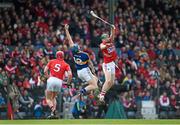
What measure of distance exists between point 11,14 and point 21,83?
5899 millimetres

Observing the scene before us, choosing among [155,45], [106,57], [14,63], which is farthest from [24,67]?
[155,45]

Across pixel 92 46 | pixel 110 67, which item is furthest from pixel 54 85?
pixel 92 46

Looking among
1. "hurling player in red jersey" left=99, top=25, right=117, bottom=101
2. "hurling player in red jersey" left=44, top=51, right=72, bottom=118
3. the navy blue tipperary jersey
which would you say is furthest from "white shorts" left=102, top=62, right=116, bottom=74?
"hurling player in red jersey" left=44, top=51, right=72, bottom=118

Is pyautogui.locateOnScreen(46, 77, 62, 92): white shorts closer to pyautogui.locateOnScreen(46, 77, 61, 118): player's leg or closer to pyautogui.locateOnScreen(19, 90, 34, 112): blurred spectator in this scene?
pyautogui.locateOnScreen(46, 77, 61, 118): player's leg

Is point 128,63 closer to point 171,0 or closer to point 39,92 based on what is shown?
point 39,92

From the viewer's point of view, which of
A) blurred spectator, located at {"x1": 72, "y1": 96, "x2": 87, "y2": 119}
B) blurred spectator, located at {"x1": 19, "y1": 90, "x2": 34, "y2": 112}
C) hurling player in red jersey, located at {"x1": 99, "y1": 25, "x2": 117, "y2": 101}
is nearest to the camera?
hurling player in red jersey, located at {"x1": 99, "y1": 25, "x2": 117, "y2": 101}

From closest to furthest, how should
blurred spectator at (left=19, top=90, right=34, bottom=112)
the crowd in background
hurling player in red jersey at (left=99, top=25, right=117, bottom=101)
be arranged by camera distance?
hurling player in red jersey at (left=99, top=25, right=117, bottom=101) → blurred spectator at (left=19, top=90, right=34, bottom=112) → the crowd in background

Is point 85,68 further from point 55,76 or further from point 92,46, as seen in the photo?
point 92,46

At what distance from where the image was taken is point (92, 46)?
31266 mm

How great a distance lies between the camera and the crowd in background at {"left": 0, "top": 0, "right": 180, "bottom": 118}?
26.4 m

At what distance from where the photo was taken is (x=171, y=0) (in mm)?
37062

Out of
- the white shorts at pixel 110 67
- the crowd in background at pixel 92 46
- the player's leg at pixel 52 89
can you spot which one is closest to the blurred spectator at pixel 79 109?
the crowd in background at pixel 92 46

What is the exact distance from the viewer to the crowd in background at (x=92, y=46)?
2641 cm

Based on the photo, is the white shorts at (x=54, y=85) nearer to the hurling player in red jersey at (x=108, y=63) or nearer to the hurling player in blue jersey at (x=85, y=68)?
the hurling player in blue jersey at (x=85, y=68)
